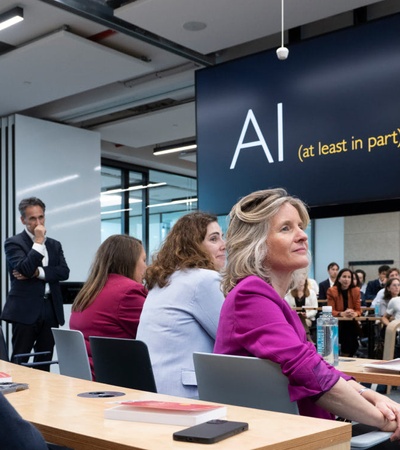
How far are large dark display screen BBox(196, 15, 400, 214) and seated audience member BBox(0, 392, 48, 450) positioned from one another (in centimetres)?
381

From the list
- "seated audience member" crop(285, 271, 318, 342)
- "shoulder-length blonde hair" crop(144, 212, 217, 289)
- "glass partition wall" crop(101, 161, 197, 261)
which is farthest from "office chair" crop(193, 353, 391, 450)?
"glass partition wall" crop(101, 161, 197, 261)

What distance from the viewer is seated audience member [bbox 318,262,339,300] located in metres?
11.6

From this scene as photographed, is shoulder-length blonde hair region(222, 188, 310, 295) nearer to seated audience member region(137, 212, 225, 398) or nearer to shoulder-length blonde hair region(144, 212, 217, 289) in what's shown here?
seated audience member region(137, 212, 225, 398)

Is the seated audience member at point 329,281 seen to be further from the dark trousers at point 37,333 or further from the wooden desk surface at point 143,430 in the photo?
the wooden desk surface at point 143,430

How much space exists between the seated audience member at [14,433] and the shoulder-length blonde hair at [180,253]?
145cm

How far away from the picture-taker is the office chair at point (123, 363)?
216 centimetres

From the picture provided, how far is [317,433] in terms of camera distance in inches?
44.8

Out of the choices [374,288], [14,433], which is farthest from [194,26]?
[374,288]

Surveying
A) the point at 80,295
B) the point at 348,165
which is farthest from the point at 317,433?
the point at 348,165

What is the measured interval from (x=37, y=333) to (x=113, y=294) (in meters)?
2.30

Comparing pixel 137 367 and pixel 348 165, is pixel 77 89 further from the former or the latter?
pixel 137 367

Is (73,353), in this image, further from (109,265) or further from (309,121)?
(309,121)

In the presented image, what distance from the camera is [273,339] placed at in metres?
1.72

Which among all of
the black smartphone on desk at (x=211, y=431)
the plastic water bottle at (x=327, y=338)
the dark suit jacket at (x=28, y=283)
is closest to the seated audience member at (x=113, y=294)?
the plastic water bottle at (x=327, y=338)
